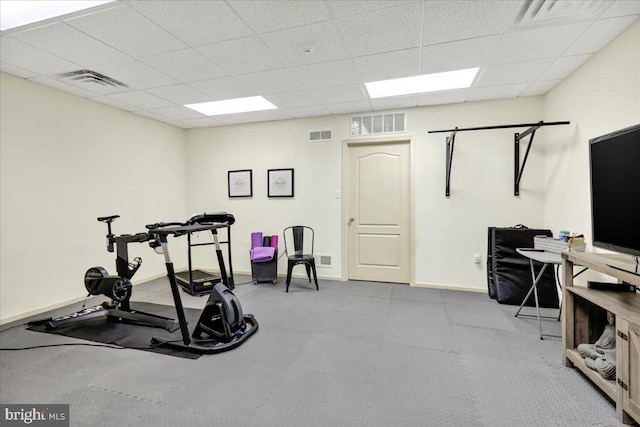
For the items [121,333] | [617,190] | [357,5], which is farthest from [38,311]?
[617,190]

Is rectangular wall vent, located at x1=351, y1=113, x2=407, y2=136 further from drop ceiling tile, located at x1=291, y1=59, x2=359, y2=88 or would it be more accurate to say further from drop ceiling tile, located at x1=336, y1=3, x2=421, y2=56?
drop ceiling tile, located at x1=336, y1=3, x2=421, y2=56

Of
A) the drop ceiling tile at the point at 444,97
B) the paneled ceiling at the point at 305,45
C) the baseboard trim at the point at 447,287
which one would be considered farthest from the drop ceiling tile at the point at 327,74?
the baseboard trim at the point at 447,287

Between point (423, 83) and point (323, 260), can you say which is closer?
point (423, 83)

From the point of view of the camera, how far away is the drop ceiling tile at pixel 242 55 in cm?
250

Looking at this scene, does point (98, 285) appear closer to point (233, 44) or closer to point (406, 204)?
point (233, 44)

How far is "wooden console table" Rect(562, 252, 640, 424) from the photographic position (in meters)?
1.53

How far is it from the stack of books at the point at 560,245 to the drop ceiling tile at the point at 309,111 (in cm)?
314

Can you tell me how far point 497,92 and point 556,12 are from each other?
159 cm

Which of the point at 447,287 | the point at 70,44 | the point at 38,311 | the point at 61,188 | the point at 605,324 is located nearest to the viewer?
the point at 605,324

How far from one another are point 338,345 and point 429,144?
3.04 metres

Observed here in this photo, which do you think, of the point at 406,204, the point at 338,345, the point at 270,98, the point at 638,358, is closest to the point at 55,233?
the point at 270,98

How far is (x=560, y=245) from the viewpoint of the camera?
105 inches

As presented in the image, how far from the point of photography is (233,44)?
2.50 m

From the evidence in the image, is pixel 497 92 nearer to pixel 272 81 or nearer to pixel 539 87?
pixel 539 87
